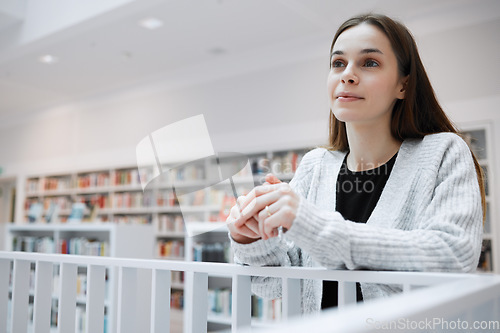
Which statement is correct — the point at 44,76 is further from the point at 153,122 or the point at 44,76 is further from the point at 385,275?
the point at 385,275

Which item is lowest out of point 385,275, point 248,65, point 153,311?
point 153,311

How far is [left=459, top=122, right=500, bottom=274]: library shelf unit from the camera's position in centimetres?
352

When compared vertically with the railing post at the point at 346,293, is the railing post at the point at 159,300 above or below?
below

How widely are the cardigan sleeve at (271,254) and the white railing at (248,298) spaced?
23 millimetres

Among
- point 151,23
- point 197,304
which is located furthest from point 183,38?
point 197,304

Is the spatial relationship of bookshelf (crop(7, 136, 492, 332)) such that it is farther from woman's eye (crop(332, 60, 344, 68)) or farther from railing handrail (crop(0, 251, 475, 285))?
woman's eye (crop(332, 60, 344, 68))

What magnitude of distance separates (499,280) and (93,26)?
4547 mm

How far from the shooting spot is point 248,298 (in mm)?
824

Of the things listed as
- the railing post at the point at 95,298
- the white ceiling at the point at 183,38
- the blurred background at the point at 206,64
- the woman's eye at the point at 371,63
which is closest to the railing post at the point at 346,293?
the woman's eye at the point at 371,63

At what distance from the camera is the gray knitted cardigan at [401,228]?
25.1 inches

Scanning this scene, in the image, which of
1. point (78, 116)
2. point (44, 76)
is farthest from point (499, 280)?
point (78, 116)

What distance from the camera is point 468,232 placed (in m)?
0.67

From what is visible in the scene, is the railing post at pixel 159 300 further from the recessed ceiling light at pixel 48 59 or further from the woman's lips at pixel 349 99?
the recessed ceiling light at pixel 48 59

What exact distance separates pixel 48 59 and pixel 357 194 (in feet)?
17.7
